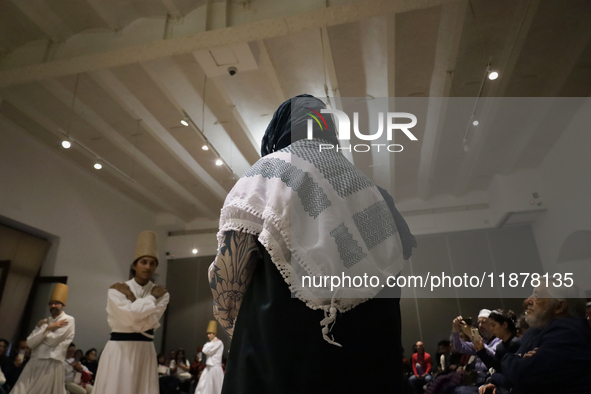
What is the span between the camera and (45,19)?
3891 mm

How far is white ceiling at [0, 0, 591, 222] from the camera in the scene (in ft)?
12.1

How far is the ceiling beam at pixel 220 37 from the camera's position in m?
3.25

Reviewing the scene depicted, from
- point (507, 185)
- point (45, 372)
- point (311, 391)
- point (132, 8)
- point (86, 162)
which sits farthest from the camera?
point (86, 162)

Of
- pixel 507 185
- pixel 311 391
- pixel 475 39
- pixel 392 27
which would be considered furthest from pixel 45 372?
pixel 507 185

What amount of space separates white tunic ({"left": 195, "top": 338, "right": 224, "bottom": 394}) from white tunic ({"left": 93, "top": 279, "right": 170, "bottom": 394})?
342 cm

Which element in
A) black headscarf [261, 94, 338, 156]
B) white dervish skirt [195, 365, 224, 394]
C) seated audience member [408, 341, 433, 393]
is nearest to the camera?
black headscarf [261, 94, 338, 156]

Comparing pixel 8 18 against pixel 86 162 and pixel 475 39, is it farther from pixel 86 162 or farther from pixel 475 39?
pixel 475 39

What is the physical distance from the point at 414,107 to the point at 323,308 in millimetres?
4833

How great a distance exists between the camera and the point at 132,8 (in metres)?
3.85

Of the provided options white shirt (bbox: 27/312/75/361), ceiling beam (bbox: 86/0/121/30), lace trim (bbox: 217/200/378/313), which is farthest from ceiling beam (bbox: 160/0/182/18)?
lace trim (bbox: 217/200/378/313)

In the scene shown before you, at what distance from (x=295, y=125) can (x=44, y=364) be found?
3.77 m

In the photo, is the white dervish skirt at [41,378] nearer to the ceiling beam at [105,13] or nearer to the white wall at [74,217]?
the white wall at [74,217]

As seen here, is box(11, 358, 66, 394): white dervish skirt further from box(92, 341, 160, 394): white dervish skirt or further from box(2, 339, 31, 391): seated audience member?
box(92, 341, 160, 394): white dervish skirt

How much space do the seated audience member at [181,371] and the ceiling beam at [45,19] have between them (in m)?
5.33
